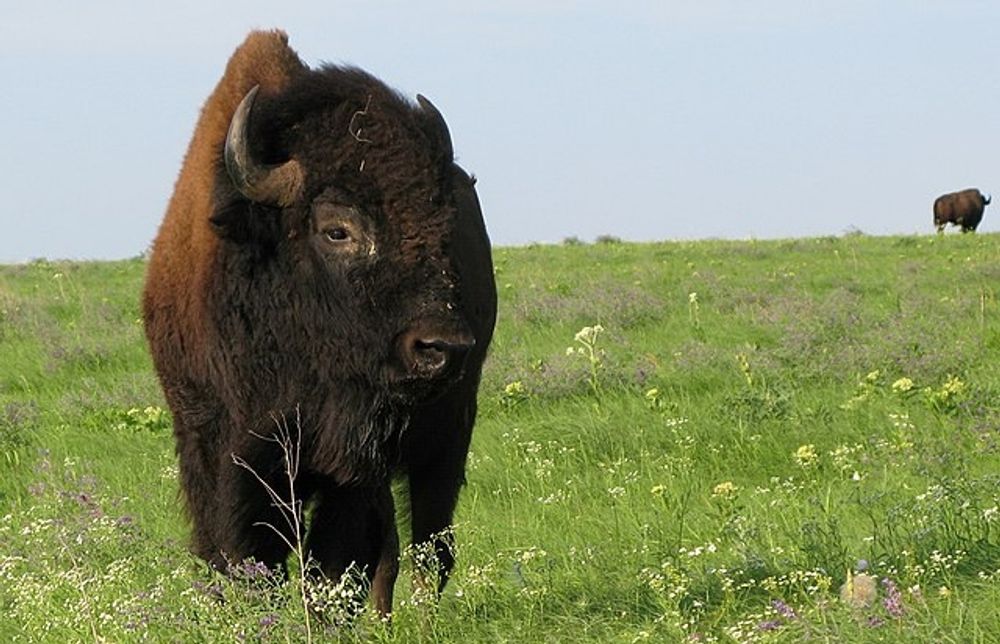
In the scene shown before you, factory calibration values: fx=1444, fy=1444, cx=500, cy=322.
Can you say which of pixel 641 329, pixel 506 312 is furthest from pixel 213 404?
pixel 506 312

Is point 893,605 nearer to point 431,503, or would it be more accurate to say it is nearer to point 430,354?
point 430,354

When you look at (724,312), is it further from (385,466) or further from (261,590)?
(261,590)

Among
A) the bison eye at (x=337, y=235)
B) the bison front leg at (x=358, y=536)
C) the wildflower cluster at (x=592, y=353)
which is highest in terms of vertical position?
the bison eye at (x=337, y=235)

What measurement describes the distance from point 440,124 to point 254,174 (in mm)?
675

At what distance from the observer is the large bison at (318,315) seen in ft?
15.7

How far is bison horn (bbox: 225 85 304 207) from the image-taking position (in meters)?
4.95

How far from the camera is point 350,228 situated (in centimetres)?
488

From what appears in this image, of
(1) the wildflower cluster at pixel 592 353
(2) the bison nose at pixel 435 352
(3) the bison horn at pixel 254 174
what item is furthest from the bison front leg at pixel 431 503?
(1) the wildflower cluster at pixel 592 353

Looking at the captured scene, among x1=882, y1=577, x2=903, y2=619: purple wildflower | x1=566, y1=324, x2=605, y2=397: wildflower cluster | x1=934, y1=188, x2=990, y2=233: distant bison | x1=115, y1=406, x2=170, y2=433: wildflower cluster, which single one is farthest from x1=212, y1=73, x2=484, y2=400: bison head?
x1=934, y1=188, x2=990, y2=233: distant bison

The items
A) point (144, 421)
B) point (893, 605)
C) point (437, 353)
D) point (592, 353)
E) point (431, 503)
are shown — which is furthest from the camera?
point (144, 421)

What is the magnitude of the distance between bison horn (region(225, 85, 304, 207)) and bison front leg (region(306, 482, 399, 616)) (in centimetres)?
124

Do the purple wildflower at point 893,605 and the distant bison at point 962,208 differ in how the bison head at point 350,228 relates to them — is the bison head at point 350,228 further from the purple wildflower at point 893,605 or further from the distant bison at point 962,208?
the distant bison at point 962,208

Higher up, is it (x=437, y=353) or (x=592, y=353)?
(x=437, y=353)

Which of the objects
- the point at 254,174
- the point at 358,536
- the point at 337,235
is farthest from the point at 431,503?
the point at 254,174
